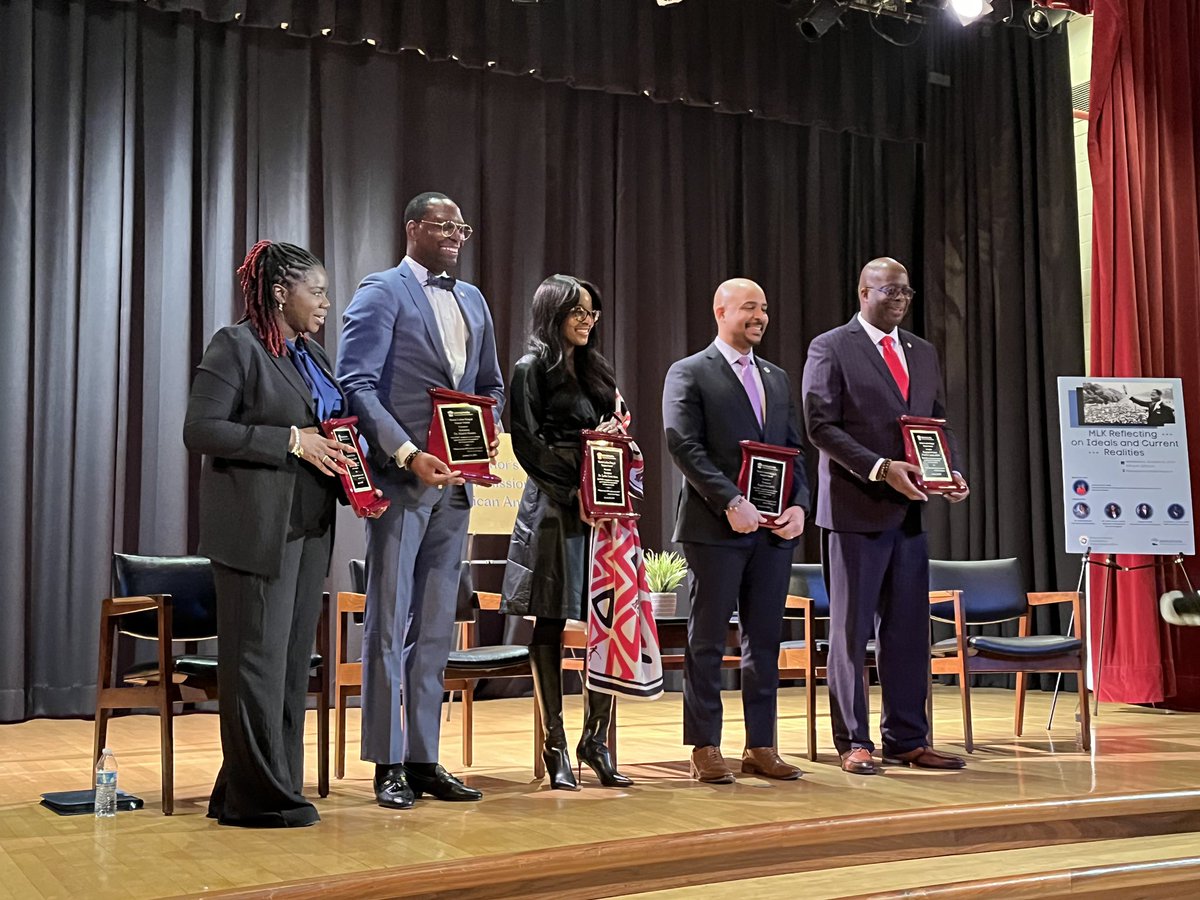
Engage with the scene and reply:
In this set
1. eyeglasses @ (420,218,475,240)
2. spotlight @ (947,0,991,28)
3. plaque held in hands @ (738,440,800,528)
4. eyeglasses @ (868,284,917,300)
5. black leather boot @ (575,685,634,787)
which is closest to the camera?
eyeglasses @ (420,218,475,240)

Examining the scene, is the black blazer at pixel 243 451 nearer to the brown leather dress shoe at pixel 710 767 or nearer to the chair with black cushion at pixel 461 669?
the chair with black cushion at pixel 461 669

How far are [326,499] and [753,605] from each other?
1.39m

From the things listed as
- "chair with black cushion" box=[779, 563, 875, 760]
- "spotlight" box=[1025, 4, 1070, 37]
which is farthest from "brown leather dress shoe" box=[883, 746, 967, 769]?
"spotlight" box=[1025, 4, 1070, 37]

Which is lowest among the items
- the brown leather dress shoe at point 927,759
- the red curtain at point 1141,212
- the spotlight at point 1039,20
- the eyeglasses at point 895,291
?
the brown leather dress shoe at point 927,759

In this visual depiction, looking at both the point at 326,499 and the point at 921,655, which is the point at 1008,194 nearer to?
the point at 921,655

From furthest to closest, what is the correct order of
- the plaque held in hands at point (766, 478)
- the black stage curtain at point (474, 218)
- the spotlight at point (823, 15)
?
the spotlight at point (823, 15) < the black stage curtain at point (474, 218) < the plaque held in hands at point (766, 478)

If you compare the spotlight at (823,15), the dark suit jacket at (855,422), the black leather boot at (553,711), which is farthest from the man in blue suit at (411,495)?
the spotlight at (823,15)

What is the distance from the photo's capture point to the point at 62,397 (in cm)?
654

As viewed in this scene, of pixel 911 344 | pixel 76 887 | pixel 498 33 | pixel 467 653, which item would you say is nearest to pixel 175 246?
pixel 498 33

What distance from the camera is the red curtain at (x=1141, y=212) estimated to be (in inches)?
265

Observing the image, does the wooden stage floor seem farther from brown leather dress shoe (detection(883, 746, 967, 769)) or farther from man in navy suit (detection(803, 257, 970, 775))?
man in navy suit (detection(803, 257, 970, 775))

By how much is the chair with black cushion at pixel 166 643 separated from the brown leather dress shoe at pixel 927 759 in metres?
1.85

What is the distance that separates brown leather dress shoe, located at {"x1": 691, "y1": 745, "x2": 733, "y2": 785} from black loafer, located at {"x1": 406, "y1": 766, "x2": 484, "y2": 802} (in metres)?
0.71

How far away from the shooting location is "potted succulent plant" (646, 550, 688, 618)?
4.83 m
